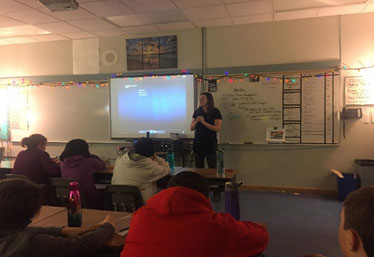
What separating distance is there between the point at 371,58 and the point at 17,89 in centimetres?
682

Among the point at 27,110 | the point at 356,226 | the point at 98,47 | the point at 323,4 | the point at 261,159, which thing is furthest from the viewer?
the point at 27,110

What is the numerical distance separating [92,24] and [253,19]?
2.73 metres

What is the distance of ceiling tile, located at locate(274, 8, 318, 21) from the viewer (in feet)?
15.0

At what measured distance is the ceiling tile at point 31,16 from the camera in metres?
4.56

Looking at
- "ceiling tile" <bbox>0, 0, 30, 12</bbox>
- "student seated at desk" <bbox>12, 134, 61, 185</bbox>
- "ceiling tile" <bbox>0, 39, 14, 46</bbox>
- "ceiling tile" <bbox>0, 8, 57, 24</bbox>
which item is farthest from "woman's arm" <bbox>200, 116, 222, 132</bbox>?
"ceiling tile" <bbox>0, 39, 14, 46</bbox>

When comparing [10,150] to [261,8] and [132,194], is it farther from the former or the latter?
[261,8]

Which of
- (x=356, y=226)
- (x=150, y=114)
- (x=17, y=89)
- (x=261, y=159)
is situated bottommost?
(x=261, y=159)

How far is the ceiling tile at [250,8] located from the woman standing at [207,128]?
1.31 meters

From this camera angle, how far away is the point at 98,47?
19.7 feet

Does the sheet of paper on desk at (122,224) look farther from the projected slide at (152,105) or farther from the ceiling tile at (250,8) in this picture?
the projected slide at (152,105)

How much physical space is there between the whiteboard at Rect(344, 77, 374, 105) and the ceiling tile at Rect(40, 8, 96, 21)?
13.8 feet

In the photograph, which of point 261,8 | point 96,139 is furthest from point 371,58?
point 96,139

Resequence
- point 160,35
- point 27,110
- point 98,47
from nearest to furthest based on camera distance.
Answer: point 160,35 < point 98,47 < point 27,110

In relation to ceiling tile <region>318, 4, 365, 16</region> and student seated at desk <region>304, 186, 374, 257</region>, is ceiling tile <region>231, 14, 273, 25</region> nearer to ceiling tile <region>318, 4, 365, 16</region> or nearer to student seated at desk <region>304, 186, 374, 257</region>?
ceiling tile <region>318, 4, 365, 16</region>
